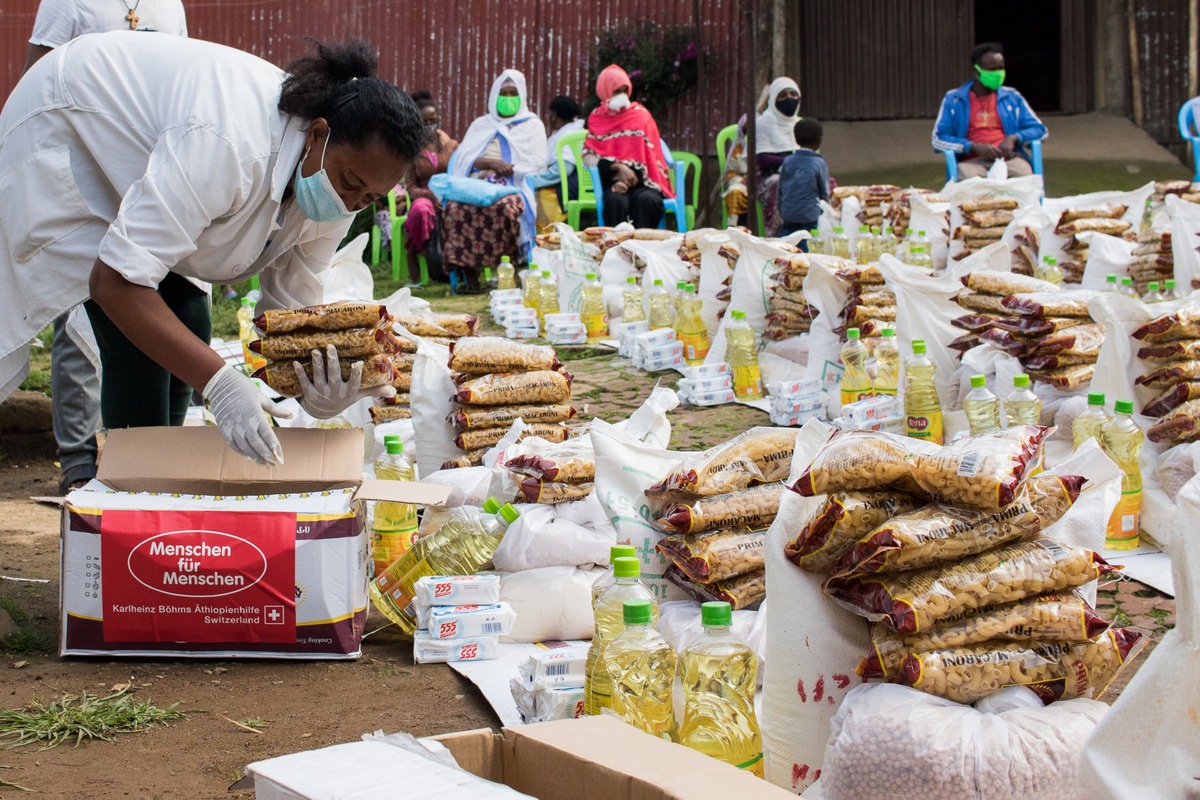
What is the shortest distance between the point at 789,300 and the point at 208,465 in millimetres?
Answer: 3299

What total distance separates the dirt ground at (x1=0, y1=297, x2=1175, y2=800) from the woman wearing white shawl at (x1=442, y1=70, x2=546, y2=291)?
21.2 feet

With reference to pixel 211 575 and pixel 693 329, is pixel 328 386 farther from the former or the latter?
pixel 693 329

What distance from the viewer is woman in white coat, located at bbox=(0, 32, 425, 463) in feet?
8.54

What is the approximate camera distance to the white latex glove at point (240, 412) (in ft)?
8.77

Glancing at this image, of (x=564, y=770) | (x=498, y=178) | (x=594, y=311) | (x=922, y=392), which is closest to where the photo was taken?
(x=564, y=770)

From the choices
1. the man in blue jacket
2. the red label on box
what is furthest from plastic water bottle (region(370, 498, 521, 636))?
the man in blue jacket

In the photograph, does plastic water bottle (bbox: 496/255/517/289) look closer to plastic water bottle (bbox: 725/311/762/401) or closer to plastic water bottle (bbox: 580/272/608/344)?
plastic water bottle (bbox: 580/272/608/344)

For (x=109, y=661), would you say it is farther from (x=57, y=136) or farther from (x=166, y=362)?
(x=57, y=136)

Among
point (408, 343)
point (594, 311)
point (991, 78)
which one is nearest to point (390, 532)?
point (408, 343)

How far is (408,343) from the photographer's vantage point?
4.63 meters

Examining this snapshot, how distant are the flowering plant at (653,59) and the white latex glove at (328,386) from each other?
1035cm

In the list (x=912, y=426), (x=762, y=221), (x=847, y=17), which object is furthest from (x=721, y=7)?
(x=912, y=426)

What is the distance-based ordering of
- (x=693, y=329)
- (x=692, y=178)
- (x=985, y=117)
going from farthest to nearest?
(x=692, y=178) → (x=985, y=117) → (x=693, y=329)

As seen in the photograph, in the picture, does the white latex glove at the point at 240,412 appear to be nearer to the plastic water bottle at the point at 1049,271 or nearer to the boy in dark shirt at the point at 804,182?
the plastic water bottle at the point at 1049,271
